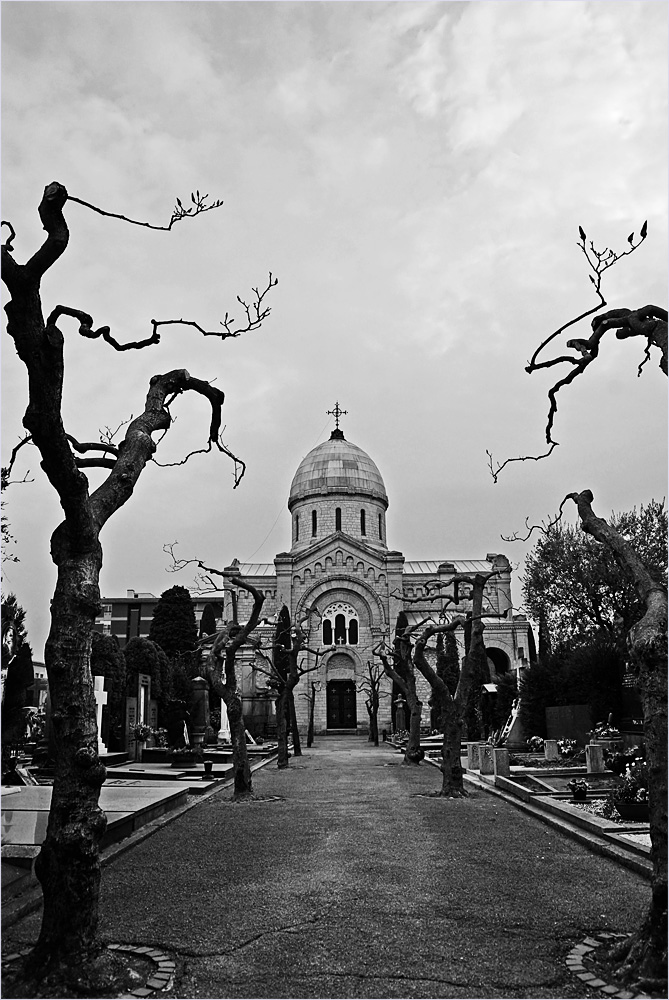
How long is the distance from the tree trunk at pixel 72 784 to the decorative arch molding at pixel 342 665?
43641mm

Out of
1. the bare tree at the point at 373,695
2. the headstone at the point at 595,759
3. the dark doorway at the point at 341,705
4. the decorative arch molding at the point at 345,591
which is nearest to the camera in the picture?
the headstone at the point at 595,759

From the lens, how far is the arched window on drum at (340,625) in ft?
163

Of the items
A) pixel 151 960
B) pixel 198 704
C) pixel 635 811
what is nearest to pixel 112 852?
pixel 151 960

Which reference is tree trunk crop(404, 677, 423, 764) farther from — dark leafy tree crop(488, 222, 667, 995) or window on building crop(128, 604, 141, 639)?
window on building crop(128, 604, 141, 639)

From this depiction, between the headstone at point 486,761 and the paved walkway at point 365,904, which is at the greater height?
the paved walkway at point 365,904

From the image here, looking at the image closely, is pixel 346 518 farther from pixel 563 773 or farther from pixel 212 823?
pixel 212 823

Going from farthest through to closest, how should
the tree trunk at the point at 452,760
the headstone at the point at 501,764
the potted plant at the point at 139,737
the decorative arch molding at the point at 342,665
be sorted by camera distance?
the decorative arch molding at the point at 342,665, the potted plant at the point at 139,737, the headstone at the point at 501,764, the tree trunk at the point at 452,760

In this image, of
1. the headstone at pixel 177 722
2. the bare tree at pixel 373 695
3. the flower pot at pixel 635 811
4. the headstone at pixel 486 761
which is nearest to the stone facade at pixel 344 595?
the bare tree at pixel 373 695

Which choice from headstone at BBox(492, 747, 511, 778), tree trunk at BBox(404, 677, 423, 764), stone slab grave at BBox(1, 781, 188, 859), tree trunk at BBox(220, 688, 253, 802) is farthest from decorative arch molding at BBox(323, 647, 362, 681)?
tree trunk at BBox(220, 688, 253, 802)

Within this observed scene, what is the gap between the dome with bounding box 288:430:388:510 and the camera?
54.1m

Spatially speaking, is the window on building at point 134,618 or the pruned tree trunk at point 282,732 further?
the window on building at point 134,618

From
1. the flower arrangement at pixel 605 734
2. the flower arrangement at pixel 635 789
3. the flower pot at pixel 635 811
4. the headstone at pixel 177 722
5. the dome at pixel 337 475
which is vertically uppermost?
the dome at pixel 337 475

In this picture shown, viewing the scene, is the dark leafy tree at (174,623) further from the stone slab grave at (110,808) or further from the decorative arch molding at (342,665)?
the stone slab grave at (110,808)

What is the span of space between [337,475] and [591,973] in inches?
1947
